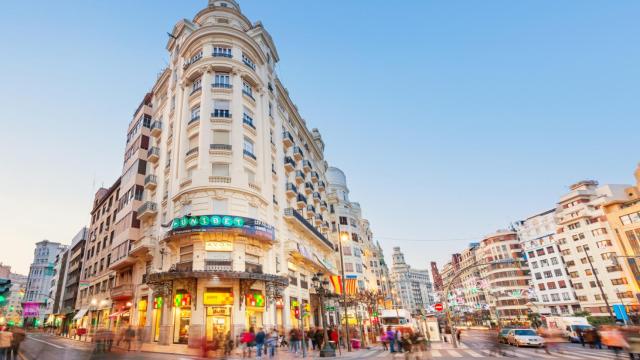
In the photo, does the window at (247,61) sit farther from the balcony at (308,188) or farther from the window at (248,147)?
the balcony at (308,188)

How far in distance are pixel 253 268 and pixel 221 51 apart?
67.8 ft

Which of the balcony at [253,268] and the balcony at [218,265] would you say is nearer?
the balcony at [218,265]

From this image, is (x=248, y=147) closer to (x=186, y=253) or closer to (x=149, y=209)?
(x=149, y=209)

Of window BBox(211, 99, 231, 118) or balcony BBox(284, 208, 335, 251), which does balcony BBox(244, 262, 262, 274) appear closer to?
balcony BBox(284, 208, 335, 251)

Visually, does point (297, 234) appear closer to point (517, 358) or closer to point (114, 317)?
point (114, 317)

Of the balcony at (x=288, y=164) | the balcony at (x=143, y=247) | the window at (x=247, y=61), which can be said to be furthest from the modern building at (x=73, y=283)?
the window at (x=247, y=61)

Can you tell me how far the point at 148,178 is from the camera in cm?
3156

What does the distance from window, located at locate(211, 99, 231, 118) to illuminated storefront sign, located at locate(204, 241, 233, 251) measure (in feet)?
36.4

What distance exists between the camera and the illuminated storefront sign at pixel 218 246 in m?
23.2

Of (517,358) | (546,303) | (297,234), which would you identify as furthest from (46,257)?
(546,303)


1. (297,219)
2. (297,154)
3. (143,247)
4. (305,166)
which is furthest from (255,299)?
(305,166)

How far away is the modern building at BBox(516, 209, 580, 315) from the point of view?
7581 centimetres

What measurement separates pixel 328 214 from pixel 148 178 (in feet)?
93.9

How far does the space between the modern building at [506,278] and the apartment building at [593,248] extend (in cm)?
1593
